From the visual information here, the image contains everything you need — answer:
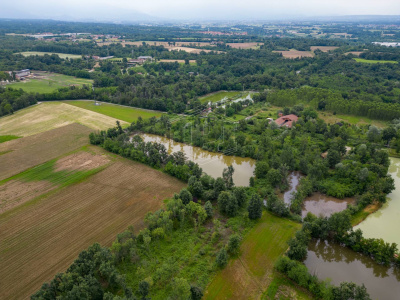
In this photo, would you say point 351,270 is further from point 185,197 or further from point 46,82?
point 46,82

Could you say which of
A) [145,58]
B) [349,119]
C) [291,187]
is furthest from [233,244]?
[145,58]

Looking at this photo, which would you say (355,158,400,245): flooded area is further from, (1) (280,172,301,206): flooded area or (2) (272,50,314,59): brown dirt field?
(2) (272,50,314,59): brown dirt field

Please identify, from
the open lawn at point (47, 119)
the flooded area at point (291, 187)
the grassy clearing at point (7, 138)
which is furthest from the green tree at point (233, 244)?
the grassy clearing at point (7, 138)

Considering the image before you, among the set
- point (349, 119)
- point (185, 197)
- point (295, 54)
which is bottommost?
point (349, 119)

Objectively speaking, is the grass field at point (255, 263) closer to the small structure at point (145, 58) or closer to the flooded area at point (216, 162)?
the flooded area at point (216, 162)

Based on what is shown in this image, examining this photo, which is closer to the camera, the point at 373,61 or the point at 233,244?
the point at 233,244

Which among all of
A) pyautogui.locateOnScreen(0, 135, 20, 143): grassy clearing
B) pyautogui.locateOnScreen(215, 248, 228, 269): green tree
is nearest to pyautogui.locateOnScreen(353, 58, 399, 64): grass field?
pyautogui.locateOnScreen(215, 248, 228, 269): green tree

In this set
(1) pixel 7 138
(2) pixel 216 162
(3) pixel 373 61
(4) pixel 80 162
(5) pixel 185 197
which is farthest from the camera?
(3) pixel 373 61
